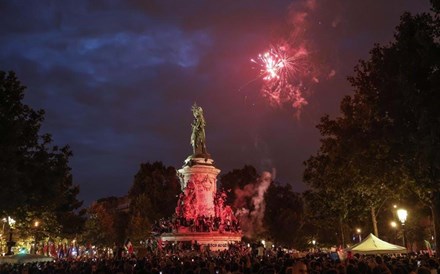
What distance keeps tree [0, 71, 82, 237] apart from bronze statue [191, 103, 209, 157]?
826 inches

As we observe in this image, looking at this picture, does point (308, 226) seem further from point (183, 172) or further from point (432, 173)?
point (432, 173)

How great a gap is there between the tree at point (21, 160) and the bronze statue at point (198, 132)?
2098 centimetres

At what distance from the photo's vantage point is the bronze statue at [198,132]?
60.1 meters

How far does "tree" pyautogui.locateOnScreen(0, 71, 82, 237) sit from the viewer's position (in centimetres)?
2925

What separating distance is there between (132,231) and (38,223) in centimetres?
3595

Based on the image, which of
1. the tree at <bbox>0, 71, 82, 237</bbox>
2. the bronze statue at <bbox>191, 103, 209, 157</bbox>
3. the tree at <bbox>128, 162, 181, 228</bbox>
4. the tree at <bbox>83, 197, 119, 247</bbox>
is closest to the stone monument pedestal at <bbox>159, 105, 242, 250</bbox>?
the bronze statue at <bbox>191, 103, 209, 157</bbox>

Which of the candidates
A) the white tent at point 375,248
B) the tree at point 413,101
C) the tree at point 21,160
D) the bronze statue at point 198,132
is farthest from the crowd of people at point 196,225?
the white tent at point 375,248

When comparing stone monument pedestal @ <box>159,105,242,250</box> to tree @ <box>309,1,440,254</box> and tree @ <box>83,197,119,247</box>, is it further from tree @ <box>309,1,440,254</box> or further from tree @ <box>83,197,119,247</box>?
tree @ <box>83,197,119,247</box>

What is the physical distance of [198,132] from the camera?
61.0 meters

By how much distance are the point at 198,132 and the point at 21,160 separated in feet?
95.2

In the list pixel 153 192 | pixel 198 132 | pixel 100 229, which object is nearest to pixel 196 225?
pixel 198 132

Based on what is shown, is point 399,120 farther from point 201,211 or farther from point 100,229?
point 100,229

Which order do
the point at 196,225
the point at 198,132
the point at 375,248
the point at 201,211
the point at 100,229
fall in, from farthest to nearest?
the point at 100,229, the point at 198,132, the point at 201,211, the point at 196,225, the point at 375,248

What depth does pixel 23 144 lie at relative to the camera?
116 feet
